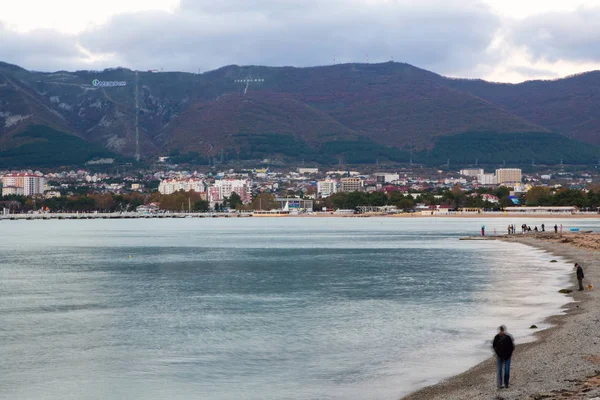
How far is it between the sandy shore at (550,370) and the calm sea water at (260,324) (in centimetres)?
108

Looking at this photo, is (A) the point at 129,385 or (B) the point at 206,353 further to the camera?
(B) the point at 206,353

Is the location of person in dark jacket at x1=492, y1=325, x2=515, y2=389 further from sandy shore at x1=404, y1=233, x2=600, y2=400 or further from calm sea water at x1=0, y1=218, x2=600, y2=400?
calm sea water at x1=0, y1=218, x2=600, y2=400

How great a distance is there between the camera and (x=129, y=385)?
25.3 m

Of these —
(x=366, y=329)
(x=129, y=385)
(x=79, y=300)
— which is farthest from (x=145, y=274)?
(x=129, y=385)

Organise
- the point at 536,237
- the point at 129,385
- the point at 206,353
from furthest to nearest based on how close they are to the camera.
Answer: the point at 536,237 < the point at 206,353 < the point at 129,385

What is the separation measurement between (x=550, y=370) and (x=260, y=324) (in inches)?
631

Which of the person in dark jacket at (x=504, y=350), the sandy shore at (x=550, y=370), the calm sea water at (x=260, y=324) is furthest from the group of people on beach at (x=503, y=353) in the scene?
the calm sea water at (x=260, y=324)

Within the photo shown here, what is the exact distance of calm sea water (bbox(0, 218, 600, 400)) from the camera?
2552 centimetres

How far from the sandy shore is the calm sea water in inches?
42.6

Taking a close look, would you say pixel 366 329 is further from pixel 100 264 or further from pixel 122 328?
pixel 100 264

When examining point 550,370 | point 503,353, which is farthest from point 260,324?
point 503,353

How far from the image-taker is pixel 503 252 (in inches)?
3091

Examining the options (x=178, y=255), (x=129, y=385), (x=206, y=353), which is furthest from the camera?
(x=178, y=255)

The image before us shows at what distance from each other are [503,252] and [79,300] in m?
42.9
